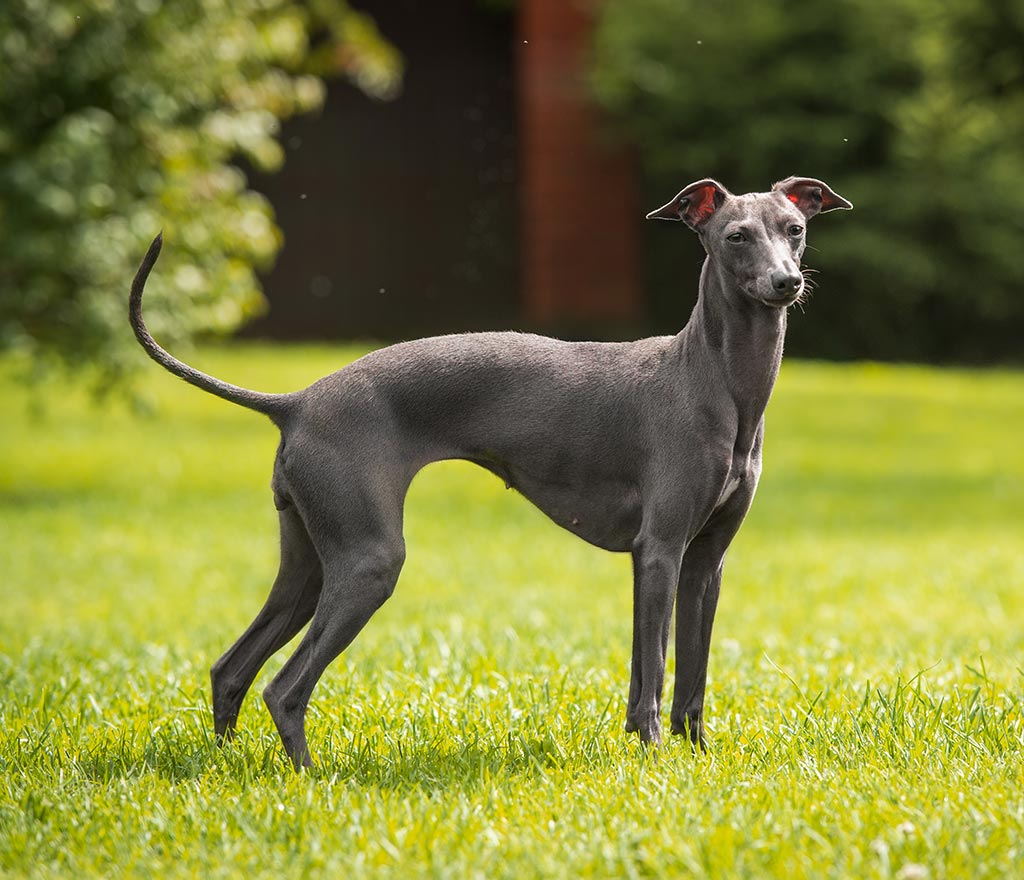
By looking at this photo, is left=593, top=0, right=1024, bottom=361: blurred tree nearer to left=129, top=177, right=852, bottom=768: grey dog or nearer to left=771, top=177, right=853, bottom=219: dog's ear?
left=771, top=177, right=853, bottom=219: dog's ear

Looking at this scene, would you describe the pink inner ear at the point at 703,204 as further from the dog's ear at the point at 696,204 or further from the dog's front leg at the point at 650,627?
the dog's front leg at the point at 650,627

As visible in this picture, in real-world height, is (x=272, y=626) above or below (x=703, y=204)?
below

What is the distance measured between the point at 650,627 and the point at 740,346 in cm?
A: 81

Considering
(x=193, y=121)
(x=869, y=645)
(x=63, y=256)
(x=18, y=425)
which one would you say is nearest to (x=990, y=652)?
(x=869, y=645)

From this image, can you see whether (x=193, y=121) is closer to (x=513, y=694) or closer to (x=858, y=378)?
(x=513, y=694)

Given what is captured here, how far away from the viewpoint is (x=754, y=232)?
3.66 m

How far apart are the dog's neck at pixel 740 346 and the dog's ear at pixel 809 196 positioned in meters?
0.33

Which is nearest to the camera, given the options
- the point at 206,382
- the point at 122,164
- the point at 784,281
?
the point at 784,281

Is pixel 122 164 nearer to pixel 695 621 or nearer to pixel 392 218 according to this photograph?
pixel 695 621

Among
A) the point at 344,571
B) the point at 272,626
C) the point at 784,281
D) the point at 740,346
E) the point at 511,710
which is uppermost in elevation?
the point at 784,281

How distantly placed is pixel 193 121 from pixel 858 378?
9.98 m

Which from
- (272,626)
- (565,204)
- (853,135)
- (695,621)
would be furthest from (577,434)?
(853,135)

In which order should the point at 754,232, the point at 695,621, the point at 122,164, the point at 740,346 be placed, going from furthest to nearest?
1. the point at 122,164
2. the point at 695,621
3. the point at 740,346
4. the point at 754,232

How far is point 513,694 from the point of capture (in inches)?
184
